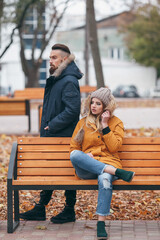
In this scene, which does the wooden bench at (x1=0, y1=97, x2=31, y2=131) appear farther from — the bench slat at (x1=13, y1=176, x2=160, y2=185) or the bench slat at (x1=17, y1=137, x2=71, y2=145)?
the bench slat at (x1=13, y1=176, x2=160, y2=185)

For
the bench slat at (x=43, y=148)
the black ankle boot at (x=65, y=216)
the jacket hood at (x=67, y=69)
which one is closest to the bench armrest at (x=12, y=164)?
the bench slat at (x=43, y=148)

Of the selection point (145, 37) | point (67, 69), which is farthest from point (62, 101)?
point (145, 37)

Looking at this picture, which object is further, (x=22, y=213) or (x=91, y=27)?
(x=91, y=27)

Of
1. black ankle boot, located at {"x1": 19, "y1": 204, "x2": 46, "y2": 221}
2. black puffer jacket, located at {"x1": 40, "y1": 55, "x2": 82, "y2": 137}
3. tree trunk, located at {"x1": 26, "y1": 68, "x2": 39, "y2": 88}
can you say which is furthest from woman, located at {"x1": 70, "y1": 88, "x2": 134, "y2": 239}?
tree trunk, located at {"x1": 26, "y1": 68, "x2": 39, "y2": 88}

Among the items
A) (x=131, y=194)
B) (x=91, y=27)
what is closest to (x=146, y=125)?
(x=91, y=27)

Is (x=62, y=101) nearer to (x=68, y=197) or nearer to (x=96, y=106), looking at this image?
(x=96, y=106)

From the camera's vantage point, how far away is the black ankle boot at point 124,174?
198 inches

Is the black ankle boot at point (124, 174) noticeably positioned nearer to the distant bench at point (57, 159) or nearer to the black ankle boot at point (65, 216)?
the distant bench at point (57, 159)

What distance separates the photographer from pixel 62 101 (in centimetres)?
559

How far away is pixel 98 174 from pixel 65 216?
30.0 inches

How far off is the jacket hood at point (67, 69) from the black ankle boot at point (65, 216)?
4.41 ft

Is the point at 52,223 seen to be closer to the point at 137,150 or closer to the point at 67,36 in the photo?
the point at 137,150

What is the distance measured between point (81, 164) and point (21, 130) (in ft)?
28.7

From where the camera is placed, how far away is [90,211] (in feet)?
20.4
